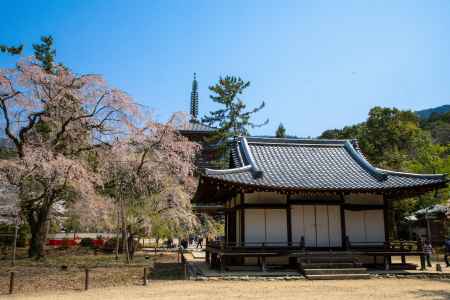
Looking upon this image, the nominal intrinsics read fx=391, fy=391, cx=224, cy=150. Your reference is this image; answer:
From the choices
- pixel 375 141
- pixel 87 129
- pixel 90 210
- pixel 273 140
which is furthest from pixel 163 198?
pixel 375 141

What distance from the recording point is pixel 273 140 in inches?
722

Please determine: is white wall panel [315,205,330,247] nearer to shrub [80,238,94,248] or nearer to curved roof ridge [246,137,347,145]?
curved roof ridge [246,137,347,145]

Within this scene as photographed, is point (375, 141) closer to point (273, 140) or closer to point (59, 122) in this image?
point (273, 140)

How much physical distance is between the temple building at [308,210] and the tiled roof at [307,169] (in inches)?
1.5

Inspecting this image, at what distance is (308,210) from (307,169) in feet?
5.89

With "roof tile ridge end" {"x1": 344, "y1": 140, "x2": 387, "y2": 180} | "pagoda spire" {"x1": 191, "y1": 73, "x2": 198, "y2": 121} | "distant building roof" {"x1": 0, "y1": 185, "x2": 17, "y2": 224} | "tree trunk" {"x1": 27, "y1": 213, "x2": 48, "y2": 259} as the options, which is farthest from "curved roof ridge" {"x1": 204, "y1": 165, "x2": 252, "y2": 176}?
"pagoda spire" {"x1": 191, "y1": 73, "x2": 198, "y2": 121}

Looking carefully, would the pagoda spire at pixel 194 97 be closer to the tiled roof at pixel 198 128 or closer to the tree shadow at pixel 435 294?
the tiled roof at pixel 198 128

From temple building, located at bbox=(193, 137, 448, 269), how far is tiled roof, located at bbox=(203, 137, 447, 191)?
39 mm

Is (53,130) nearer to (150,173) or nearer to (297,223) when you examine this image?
(150,173)

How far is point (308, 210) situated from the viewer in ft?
49.6

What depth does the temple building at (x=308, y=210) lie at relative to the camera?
1393cm

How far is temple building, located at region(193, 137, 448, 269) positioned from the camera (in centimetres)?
1393

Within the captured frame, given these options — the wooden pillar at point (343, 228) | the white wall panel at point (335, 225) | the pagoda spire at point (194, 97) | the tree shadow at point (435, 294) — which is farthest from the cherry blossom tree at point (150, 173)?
the pagoda spire at point (194, 97)

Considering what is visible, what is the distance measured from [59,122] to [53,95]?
4.70 ft
